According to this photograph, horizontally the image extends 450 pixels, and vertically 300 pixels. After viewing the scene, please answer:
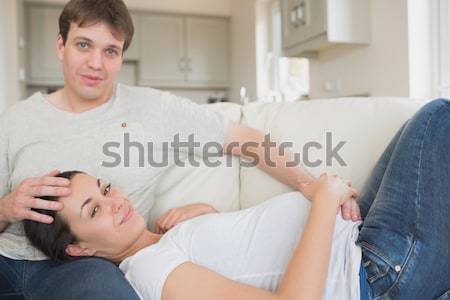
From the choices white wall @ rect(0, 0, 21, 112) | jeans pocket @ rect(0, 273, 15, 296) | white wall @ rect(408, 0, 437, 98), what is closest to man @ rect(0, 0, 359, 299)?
jeans pocket @ rect(0, 273, 15, 296)

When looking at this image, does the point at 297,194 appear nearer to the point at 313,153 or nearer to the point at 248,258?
the point at 248,258

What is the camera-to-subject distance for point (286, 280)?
2.61 ft

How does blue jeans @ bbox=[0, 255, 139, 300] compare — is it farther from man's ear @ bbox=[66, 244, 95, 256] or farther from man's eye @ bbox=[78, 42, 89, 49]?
man's eye @ bbox=[78, 42, 89, 49]

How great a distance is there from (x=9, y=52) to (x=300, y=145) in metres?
3.26

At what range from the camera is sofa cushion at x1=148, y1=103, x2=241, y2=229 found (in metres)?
1.39

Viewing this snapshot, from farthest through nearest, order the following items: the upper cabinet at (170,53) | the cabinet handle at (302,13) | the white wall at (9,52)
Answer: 1. the upper cabinet at (170,53)
2. the white wall at (9,52)
3. the cabinet handle at (302,13)

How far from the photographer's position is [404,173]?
3.34 feet

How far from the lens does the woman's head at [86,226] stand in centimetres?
98

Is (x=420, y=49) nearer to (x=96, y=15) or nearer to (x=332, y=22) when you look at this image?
(x=332, y=22)

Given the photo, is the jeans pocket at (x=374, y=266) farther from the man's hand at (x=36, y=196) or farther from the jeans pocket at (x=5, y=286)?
the jeans pocket at (x=5, y=286)

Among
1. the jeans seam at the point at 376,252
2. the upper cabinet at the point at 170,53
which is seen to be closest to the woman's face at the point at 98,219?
the jeans seam at the point at 376,252

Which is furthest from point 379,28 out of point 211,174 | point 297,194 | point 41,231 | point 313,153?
point 41,231


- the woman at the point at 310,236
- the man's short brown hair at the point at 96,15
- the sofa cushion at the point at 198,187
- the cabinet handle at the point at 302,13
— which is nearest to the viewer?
the woman at the point at 310,236

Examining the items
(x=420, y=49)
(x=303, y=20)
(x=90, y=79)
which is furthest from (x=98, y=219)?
(x=303, y=20)
